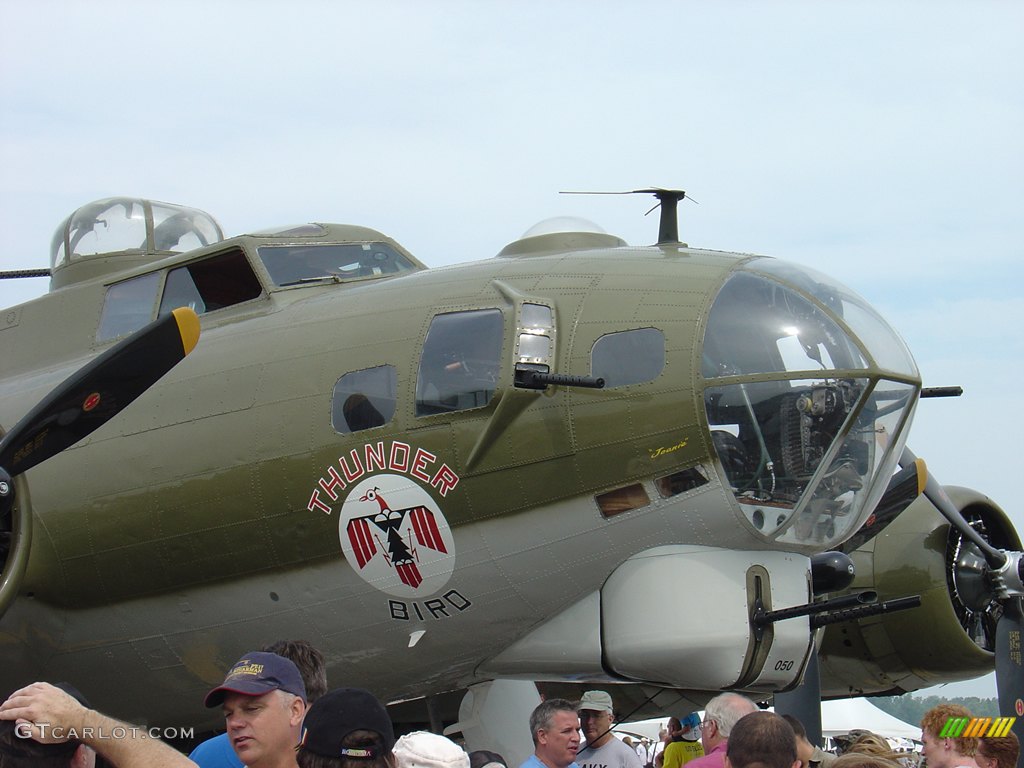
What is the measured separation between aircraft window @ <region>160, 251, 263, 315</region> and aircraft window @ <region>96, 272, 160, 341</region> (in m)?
0.14

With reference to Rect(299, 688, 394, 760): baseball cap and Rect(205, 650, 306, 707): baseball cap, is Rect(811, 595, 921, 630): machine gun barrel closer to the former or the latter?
Rect(205, 650, 306, 707): baseball cap

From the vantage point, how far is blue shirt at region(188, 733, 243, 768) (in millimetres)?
5141

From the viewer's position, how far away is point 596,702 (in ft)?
28.4

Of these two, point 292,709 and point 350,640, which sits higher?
Answer: point 292,709

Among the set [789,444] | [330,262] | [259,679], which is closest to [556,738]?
[789,444]

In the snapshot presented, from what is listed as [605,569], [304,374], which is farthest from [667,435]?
[304,374]

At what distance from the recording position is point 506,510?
26.6ft

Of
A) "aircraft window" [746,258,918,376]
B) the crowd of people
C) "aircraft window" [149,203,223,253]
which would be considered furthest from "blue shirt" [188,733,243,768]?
"aircraft window" [149,203,223,253]

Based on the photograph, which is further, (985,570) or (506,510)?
(985,570)

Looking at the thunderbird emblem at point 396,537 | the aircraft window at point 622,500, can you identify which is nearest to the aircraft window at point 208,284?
the thunderbird emblem at point 396,537

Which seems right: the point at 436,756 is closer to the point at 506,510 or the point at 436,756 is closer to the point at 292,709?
the point at 292,709

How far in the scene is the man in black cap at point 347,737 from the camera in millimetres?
3605

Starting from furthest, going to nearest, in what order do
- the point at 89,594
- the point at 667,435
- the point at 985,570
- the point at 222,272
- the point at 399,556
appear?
the point at 985,570 < the point at 222,272 < the point at 89,594 < the point at 399,556 < the point at 667,435

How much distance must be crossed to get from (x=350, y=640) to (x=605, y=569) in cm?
184
